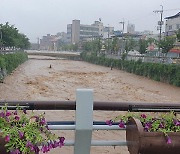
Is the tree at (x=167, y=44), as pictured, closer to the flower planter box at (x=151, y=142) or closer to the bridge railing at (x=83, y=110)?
the bridge railing at (x=83, y=110)

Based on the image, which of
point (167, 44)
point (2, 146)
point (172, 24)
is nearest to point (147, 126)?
point (2, 146)

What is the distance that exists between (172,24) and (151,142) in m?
48.5

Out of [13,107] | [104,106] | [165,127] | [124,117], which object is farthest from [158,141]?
[13,107]

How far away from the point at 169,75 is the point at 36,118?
72.8 ft

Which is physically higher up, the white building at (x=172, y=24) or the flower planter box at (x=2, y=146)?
the white building at (x=172, y=24)

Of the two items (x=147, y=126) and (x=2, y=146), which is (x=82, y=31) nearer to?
(x=147, y=126)

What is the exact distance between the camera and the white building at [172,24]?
45.9 metres

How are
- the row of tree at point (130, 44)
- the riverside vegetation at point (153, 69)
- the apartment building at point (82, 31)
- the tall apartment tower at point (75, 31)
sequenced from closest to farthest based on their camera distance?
the riverside vegetation at point (153, 69) < the row of tree at point (130, 44) < the tall apartment tower at point (75, 31) < the apartment building at point (82, 31)

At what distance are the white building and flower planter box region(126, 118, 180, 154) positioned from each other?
45.6 metres

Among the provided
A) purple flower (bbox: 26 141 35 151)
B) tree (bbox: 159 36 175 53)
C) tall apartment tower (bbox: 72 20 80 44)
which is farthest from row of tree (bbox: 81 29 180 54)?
tall apartment tower (bbox: 72 20 80 44)

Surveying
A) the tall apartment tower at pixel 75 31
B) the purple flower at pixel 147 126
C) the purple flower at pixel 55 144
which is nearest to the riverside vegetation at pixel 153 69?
the purple flower at pixel 147 126

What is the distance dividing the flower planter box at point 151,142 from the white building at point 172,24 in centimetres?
4564

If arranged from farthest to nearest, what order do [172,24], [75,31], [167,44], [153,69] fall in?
[75,31] → [172,24] → [167,44] → [153,69]

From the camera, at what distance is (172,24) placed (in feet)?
157
